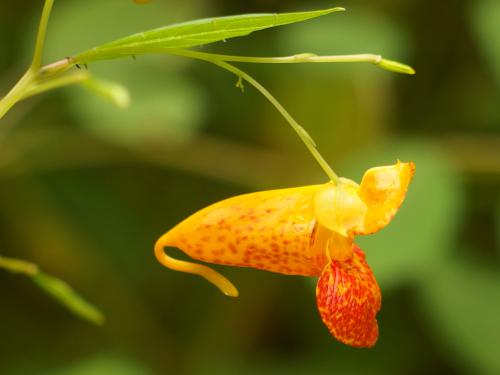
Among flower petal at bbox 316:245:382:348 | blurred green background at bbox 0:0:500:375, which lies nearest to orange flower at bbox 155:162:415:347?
flower petal at bbox 316:245:382:348

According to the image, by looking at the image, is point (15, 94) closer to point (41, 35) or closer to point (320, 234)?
point (41, 35)

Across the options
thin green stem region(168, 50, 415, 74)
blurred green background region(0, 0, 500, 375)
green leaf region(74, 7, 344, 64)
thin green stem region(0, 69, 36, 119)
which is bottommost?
blurred green background region(0, 0, 500, 375)

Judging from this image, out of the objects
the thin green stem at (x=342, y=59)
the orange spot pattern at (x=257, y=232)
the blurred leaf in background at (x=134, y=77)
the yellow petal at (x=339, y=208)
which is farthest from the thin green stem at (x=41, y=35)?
the blurred leaf in background at (x=134, y=77)

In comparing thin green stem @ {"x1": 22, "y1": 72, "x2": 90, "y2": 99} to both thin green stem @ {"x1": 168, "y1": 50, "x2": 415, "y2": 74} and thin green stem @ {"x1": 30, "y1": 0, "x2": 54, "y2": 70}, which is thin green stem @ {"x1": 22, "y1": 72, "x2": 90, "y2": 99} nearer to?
thin green stem @ {"x1": 30, "y1": 0, "x2": 54, "y2": 70}

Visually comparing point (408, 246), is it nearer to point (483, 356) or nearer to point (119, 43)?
point (483, 356)

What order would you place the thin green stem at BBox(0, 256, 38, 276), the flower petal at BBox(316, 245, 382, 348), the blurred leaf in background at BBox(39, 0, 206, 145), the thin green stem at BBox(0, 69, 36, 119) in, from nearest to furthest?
the thin green stem at BBox(0, 69, 36, 119)
the flower petal at BBox(316, 245, 382, 348)
the thin green stem at BBox(0, 256, 38, 276)
the blurred leaf in background at BBox(39, 0, 206, 145)

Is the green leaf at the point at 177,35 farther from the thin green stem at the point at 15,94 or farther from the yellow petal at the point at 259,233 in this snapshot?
the yellow petal at the point at 259,233

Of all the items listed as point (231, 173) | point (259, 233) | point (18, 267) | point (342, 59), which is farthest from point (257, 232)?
point (231, 173)
